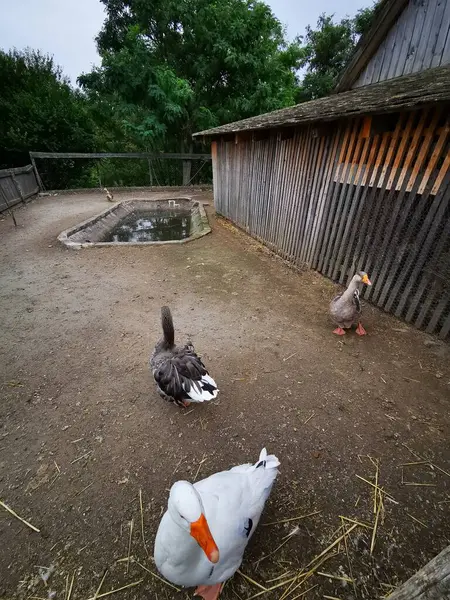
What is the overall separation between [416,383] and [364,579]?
2265 mm

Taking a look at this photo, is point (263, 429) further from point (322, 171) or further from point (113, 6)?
point (113, 6)

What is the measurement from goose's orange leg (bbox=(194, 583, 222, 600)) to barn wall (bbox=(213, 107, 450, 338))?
413 cm

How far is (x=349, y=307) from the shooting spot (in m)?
3.80

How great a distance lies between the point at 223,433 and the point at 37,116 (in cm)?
1872

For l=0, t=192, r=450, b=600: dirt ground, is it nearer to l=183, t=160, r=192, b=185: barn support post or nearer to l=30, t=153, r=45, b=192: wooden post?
l=30, t=153, r=45, b=192: wooden post

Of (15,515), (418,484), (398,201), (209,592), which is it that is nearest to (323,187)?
(398,201)

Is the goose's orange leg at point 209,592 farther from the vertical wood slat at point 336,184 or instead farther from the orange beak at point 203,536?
the vertical wood slat at point 336,184

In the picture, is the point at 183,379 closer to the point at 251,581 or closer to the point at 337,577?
the point at 251,581

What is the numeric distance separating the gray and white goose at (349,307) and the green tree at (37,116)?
59.2 feet

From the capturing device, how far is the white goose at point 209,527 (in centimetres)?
128

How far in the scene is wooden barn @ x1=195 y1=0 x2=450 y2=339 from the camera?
3.58 m

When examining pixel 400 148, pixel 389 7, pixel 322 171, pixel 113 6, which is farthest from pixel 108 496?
pixel 113 6

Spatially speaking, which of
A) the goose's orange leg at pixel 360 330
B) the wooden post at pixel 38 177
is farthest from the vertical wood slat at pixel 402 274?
the wooden post at pixel 38 177

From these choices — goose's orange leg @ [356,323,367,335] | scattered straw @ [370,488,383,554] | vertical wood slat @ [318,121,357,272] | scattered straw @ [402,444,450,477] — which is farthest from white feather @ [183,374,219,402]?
vertical wood slat @ [318,121,357,272]
